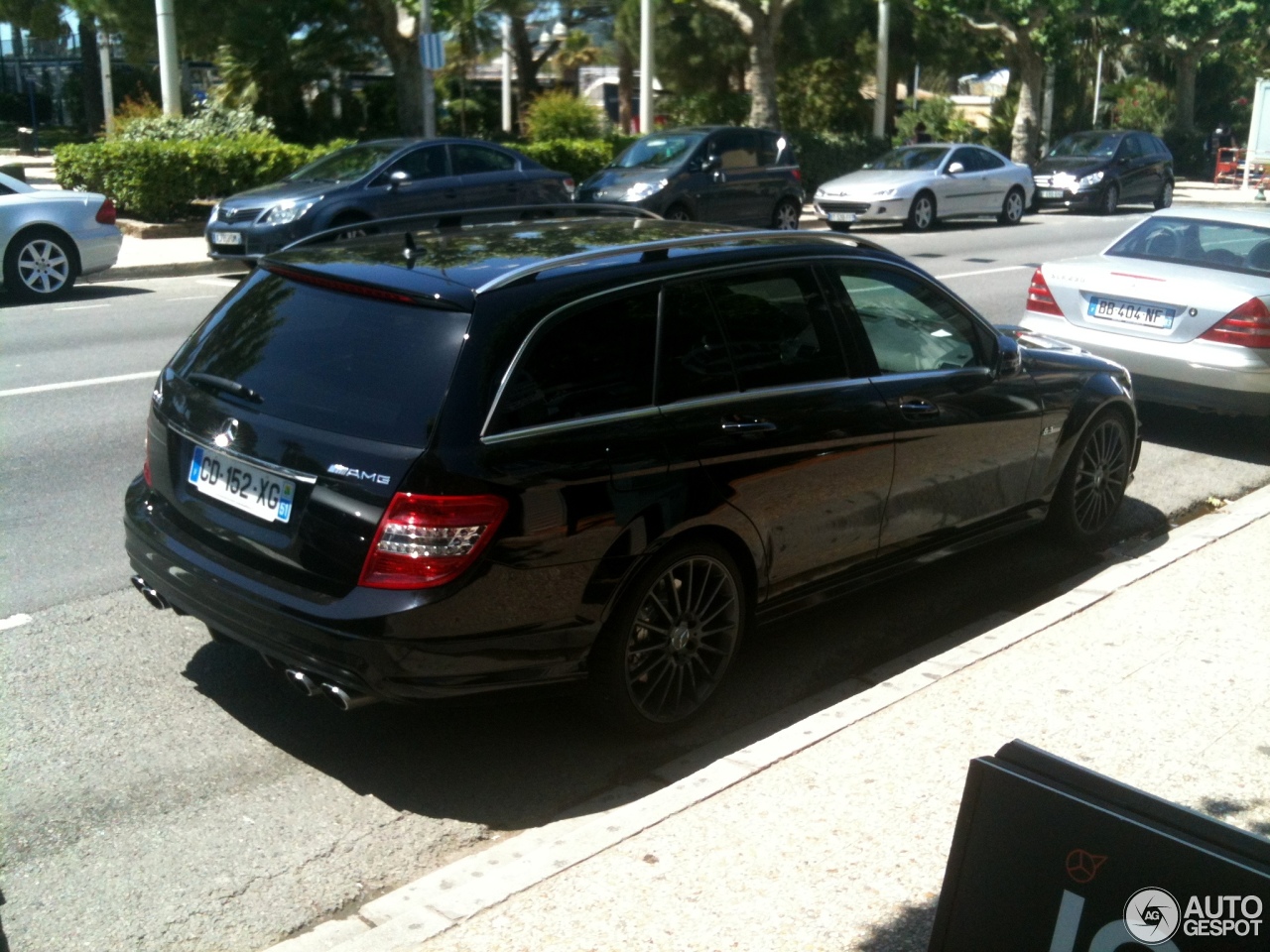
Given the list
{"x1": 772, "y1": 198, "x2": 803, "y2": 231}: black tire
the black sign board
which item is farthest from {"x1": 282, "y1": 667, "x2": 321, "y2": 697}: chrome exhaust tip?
{"x1": 772, "y1": 198, "x2": 803, "y2": 231}: black tire

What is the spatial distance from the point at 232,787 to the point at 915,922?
7.20 ft

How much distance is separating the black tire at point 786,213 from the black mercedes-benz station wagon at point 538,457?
16042 mm

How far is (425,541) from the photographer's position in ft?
13.6

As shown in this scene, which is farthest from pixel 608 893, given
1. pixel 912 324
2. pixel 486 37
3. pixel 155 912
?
pixel 486 37

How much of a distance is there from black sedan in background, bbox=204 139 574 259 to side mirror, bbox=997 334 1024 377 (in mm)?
9998

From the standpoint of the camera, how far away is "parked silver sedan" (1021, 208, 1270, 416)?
8.90 m

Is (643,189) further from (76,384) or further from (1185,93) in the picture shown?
(1185,93)

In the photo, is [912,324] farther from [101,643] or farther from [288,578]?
[101,643]

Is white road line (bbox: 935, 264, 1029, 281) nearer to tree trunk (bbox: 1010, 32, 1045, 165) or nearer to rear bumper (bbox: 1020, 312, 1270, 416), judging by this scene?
rear bumper (bbox: 1020, 312, 1270, 416)

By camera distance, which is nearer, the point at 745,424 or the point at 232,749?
the point at 232,749

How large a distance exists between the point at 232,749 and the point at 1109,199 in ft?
92.3

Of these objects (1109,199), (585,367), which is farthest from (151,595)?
(1109,199)

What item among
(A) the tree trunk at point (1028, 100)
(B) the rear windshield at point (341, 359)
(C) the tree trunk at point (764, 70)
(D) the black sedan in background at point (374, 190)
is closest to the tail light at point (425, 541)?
(B) the rear windshield at point (341, 359)

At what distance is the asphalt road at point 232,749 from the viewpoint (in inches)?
156
